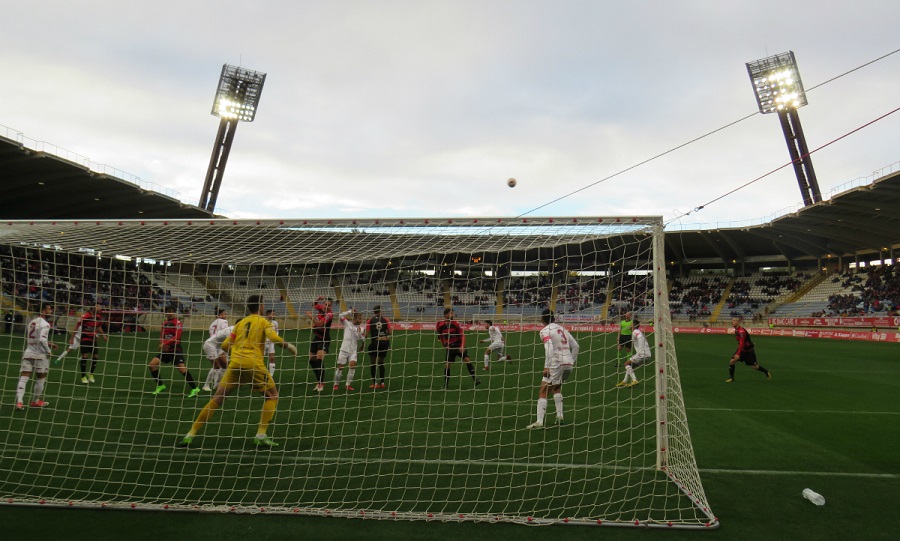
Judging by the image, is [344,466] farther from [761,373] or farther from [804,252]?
[804,252]

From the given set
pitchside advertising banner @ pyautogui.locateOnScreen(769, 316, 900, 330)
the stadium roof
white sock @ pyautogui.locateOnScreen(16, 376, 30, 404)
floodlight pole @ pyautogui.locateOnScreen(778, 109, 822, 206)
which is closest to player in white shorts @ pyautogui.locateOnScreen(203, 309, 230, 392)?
white sock @ pyautogui.locateOnScreen(16, 376, 30, 404)

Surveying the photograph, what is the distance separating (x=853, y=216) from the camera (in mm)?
30922

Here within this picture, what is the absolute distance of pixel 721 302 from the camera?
44375 mm

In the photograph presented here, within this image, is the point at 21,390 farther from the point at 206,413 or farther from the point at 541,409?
the point at 541,409

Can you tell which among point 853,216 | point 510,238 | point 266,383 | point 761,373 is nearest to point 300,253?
point 266,383

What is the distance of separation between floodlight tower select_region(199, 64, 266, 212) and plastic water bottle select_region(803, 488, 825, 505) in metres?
54.2

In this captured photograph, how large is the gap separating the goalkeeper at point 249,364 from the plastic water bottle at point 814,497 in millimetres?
5099

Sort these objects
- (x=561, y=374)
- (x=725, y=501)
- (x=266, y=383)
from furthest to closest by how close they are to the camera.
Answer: (x=561, y=374) → (x=266, y=383) → (x=725, y=501)

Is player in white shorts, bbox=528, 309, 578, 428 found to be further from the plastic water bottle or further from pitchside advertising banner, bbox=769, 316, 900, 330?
pitchside advertising banner, bbox=769, 316, 900, 330

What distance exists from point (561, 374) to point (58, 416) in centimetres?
744

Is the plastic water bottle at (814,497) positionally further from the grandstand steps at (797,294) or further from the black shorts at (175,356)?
the grandstand steps at (797,294)

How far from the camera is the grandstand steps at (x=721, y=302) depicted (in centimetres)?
4244

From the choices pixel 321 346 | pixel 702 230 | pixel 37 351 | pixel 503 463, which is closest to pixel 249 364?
pixel 503 463

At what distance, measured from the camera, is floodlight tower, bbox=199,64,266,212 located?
165 feet
